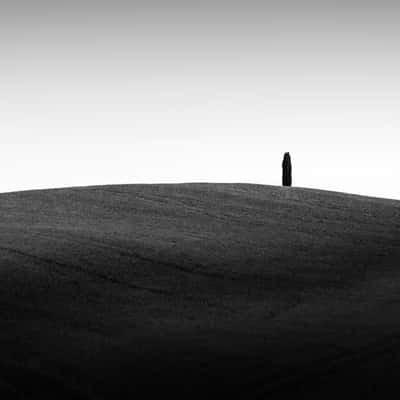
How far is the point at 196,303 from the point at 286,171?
10.6m

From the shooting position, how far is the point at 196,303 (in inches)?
294

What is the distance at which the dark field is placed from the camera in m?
5.45

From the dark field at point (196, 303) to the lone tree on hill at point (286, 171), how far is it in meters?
4.63

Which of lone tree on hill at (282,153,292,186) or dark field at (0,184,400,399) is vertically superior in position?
lone tree on hill at (282,153,292,186)

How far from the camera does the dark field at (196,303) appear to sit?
545 cm

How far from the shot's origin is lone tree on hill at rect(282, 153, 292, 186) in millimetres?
17734

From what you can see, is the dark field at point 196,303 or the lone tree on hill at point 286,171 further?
Answer: the lone tree on hill at point 286,171

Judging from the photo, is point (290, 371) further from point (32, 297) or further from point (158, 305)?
point (32, 297)

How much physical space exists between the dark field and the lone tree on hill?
4.63 metres

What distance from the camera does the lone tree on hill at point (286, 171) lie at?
1773 cm

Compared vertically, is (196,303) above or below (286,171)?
below

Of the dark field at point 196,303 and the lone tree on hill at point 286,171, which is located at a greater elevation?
the lone tree on hill at point 286,171

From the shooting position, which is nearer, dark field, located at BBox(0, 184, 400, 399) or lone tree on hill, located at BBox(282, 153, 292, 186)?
dark field, located at BBox(0, 184, 400, 399)

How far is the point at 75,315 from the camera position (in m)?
6.86
